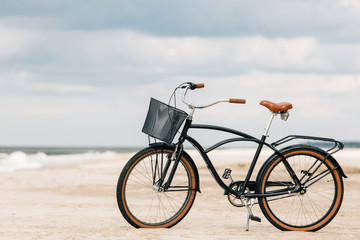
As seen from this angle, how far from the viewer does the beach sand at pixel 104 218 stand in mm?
5086

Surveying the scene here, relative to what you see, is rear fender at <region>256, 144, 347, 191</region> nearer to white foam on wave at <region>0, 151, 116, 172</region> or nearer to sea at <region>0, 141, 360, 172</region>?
sea at <region>0, 141, 360, 172</region>

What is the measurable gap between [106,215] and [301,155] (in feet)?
9.15

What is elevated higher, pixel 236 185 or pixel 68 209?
pixel 236 185

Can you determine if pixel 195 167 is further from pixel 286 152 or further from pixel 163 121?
pixel 286 152

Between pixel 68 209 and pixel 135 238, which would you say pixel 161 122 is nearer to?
pixel 135 238

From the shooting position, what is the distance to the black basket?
16.4 ft

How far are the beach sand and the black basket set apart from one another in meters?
1.00

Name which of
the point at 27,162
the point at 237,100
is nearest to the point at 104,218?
the point at 237,100

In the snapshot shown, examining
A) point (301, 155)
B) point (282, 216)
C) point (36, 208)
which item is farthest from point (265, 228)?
point (36, 208)

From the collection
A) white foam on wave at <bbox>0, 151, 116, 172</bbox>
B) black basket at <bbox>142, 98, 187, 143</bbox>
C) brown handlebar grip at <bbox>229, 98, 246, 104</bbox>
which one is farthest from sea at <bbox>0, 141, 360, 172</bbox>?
black basket at <bbox>142, 98, 187, 143</bbox>

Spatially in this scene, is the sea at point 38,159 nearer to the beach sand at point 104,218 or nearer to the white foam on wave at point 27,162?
the white foam on wave at point 27,162

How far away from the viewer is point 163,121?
5.00 meters

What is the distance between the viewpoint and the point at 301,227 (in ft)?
18.0

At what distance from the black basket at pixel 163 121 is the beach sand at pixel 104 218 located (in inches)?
39.6
